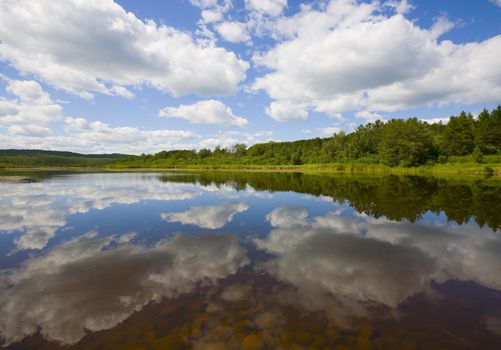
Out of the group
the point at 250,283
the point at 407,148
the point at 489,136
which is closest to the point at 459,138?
the point at 489,136

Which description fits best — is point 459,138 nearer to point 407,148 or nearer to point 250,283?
point 407,148

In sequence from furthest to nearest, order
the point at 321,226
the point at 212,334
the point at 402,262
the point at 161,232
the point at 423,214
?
the point at 423,214 → the point at 321,226 → the point at 161,232 → the point at 402,262 → the point at 212,334

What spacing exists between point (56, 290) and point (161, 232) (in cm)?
593

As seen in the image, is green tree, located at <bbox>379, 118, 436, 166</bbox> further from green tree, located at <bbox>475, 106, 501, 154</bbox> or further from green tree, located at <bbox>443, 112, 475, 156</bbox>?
green tree, located at <bbox>475, 106, 501, 154</bbox>

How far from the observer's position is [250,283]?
7.72 meters

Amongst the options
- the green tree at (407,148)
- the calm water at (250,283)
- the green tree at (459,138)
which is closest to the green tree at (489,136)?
the green tree at (459,138)

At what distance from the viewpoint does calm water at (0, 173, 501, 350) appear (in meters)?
5.46

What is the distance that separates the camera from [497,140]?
8262 centimetres

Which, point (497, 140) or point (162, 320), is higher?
point (497, 140)

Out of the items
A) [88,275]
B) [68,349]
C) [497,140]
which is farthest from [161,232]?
[497,140]

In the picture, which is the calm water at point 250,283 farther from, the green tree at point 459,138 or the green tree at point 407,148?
the green tree at point 459,138

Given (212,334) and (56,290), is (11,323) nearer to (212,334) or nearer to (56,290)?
(56,290)

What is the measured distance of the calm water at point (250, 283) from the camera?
17.9 feet

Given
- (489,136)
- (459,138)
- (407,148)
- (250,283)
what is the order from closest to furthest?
(250,283) → (407,148) → (489,136) → (459,138)
